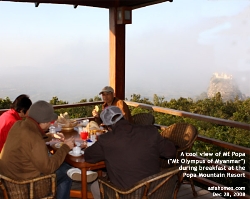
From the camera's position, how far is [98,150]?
7.38ft

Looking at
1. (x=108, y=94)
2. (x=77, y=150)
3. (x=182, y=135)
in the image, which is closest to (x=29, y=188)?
(x=77, y=150)

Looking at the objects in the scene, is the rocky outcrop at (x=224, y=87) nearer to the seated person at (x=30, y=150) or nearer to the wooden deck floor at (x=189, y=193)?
the wooden deck floor at (x=189, y=193)

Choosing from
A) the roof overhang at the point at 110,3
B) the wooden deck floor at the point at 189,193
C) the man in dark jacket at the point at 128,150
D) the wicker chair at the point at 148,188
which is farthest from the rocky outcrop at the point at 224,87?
the man in dark jacket at the point at 128,150

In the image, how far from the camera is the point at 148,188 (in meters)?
2.12

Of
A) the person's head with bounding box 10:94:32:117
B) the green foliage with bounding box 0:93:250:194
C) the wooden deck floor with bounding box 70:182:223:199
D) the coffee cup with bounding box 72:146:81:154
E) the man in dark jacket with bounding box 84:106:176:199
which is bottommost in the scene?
the wooden deck floor with bounding box 70:182:223:199

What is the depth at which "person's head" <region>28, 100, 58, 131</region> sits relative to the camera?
2469 mm

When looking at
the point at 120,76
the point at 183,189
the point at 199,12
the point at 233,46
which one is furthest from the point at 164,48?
the point at 183,189

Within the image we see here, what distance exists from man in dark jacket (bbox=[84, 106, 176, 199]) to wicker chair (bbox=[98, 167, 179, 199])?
2.5 inches

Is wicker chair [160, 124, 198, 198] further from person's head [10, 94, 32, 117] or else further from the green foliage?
the green foliage

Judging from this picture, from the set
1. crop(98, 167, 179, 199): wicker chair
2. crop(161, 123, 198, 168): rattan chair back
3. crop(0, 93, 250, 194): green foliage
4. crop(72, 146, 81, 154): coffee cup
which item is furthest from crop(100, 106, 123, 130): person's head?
crop(0, 93, 250, 194): green foliage

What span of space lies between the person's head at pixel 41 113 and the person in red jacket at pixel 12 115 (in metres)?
0.68

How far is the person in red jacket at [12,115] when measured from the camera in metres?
3.05

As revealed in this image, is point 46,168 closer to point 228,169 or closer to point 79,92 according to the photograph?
point 228,169

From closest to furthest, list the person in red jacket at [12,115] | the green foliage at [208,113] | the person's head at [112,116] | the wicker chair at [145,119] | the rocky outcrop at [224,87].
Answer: the person's head at [112,116], the person in red jacket at [12,115], the wicker chair at [145,119], the green foliage at [208,113], the rocky outcrop at [224,87]
